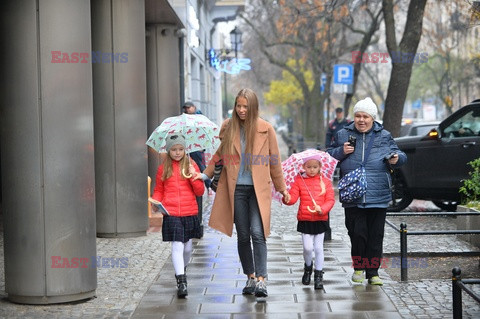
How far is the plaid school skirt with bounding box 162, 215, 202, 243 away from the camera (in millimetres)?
8109

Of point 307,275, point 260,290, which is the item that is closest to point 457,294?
point 260,290

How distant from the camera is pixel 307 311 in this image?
7430 millimetres

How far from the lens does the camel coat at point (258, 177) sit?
314 inches

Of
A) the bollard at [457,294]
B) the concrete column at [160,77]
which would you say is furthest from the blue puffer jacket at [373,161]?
the concrete column at [160,77]

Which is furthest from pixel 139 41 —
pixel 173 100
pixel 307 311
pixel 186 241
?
pixel 307 311

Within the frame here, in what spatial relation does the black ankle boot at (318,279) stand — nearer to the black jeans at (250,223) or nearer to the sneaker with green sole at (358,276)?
the sneaker with green sole at (358,276)

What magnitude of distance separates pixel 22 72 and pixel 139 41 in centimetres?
523

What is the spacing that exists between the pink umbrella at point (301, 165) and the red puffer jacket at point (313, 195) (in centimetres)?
11

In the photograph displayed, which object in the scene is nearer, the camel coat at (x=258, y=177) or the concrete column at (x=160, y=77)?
the camel coat at (x=258, y=177)

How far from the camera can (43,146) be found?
24.7ft

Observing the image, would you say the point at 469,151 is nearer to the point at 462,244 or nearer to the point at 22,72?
the point at 462,244

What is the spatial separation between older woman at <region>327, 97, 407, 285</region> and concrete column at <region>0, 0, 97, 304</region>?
2.54 meters

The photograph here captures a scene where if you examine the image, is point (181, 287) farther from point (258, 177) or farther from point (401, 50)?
point (401, 50)

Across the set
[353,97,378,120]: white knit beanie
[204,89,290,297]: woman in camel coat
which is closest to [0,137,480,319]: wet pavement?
[204,89,290,297]: woman in camel coat
